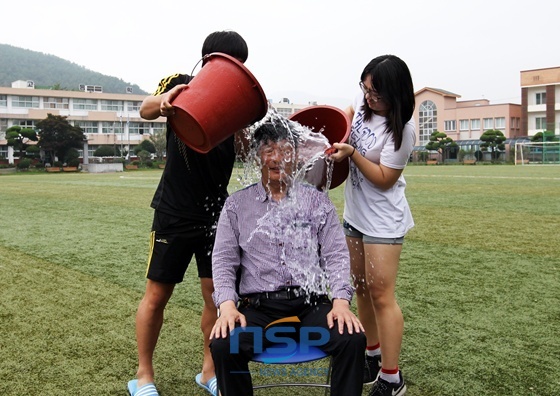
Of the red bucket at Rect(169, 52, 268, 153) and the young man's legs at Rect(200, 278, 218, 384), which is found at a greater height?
the red bucket at Rect(169, 52, 268, 153)

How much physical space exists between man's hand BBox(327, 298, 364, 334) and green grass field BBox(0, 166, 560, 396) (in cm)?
74

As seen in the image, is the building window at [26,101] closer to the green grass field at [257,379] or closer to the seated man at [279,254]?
the green grass field at [257,379]

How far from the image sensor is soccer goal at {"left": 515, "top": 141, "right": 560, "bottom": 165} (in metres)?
45.8

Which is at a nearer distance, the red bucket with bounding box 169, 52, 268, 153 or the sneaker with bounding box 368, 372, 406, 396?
the red bucket with bounding box 169, 52, 268, 153

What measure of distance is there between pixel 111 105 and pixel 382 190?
256ft

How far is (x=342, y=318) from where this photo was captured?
233 cm

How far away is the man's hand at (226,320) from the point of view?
227cm

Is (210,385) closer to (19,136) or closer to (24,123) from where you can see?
(19,136)

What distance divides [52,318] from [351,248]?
91.4 inches

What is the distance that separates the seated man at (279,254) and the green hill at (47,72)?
155643mm

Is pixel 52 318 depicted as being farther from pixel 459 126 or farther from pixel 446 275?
pixel 459 126

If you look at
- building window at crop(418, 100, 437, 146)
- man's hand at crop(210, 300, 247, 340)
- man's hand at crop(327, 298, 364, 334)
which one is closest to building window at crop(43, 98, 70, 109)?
building window at crop(418, 100, 437, 146)

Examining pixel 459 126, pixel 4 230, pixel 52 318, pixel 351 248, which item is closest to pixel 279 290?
pixel 351 248

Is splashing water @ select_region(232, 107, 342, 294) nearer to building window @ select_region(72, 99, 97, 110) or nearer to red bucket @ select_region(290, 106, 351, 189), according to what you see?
red bucket @ select_region(290, 106, 351, 189)
